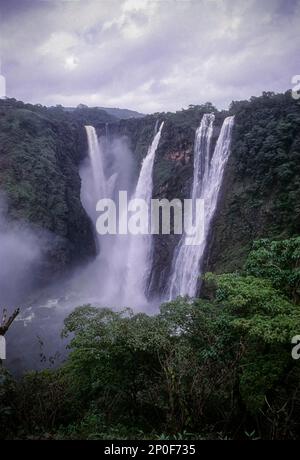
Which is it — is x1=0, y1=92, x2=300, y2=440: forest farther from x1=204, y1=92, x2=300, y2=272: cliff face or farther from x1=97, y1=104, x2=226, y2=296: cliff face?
x1=97, y1=104, x2=226, y2=296: cliff face

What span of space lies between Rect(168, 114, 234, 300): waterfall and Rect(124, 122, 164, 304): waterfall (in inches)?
186

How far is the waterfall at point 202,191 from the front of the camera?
25188 mm

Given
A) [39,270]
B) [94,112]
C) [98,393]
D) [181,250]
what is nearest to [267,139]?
[181,250]

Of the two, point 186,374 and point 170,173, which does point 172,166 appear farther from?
point 186,374

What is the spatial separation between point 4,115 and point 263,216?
1178 inches

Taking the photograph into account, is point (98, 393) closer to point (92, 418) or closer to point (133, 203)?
point (92, 418)

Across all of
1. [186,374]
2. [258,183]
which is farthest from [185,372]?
[258,183]

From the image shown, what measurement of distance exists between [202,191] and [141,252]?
30.3 feet

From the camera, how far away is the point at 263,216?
2206 cm

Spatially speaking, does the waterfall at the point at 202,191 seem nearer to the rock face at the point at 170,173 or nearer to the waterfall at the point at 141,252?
the rock face at the point at 170,173

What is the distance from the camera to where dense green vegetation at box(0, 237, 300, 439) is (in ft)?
23.0

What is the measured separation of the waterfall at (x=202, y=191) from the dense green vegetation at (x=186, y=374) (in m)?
14.3

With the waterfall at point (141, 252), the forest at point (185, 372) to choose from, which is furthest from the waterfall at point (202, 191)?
the forest at point (185, 372)

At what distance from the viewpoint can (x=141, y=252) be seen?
3359 centimetres
